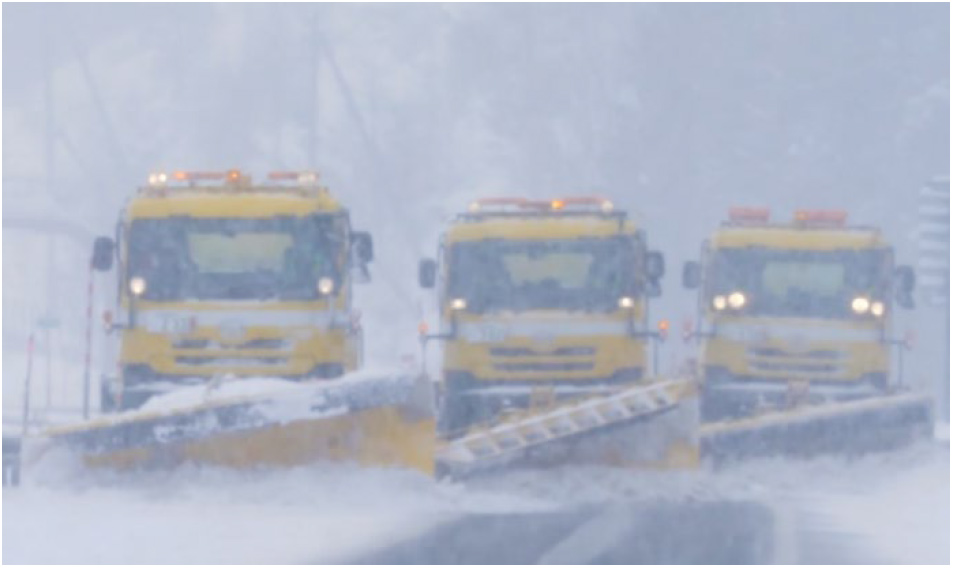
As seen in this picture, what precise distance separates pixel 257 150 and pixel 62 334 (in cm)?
1008

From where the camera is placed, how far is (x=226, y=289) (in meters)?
18.5

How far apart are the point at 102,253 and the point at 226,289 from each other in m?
1.23

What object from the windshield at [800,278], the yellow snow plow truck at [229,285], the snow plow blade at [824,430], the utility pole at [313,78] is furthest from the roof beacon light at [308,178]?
the utility pole at [313,78]

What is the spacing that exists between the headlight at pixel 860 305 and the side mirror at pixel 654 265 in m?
2.61

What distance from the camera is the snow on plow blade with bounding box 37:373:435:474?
1535 centimetres

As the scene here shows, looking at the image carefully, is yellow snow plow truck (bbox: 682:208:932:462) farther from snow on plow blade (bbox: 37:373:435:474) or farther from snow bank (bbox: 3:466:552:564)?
snow on plow blade (bbox: 37:373:435:474)

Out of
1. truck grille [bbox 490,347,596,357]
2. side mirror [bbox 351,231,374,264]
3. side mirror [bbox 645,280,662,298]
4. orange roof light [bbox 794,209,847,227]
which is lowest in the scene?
truck grille [bbox 490,347,596,357]

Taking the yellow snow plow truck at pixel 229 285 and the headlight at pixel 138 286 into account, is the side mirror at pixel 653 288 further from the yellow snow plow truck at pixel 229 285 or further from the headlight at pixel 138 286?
the headlight at pixel 138 286

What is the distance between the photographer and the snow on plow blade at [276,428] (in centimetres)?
1535

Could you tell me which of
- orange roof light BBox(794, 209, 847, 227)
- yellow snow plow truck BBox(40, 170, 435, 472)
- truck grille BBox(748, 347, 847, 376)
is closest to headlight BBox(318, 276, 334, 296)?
yellow snow plow truck BBox(40, 170, 435, 472)

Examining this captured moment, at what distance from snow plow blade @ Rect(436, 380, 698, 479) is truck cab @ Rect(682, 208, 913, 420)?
3.90m

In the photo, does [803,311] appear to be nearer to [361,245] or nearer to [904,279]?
[904,279]

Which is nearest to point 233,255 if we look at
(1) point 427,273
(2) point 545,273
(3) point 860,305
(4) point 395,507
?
(1) point 427,273

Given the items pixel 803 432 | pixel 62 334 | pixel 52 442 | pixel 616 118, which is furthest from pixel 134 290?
pixel 616 118
